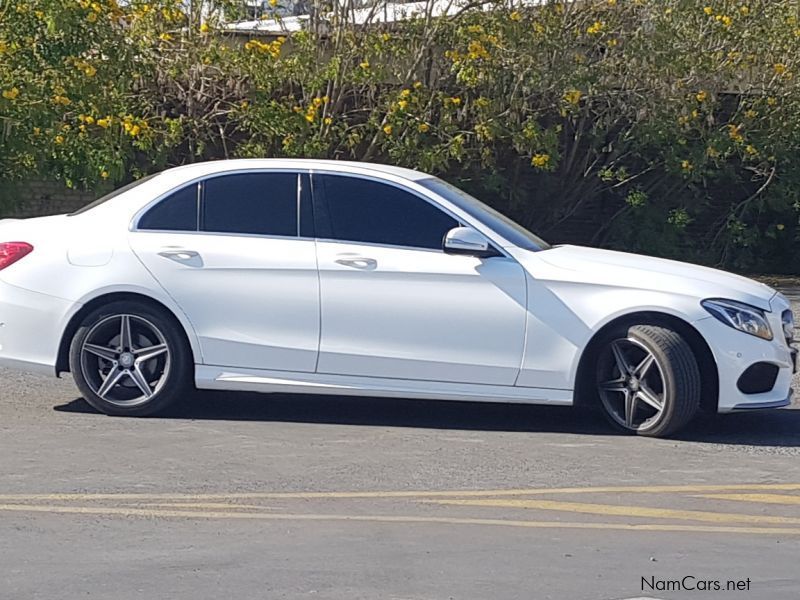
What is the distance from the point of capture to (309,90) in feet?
53.3

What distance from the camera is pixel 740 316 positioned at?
313 inches

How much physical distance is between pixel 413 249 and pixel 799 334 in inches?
242

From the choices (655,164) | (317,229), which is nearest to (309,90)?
(655,164)

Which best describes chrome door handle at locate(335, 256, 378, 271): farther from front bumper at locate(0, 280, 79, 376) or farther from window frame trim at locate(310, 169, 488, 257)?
front bumper at locate(0, 280, 79, 376)

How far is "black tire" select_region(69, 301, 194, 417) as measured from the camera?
8.32 metres

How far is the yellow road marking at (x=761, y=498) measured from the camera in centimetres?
671

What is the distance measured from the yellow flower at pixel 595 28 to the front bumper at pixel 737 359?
9.33 meters

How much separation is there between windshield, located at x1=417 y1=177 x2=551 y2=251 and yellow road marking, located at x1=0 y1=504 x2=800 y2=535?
2.50 meters

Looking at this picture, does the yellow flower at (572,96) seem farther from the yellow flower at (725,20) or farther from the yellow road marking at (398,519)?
the yellow road marking at (398,519)

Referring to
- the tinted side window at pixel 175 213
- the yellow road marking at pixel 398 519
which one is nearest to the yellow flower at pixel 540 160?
the tinted side window at pixel 175 213

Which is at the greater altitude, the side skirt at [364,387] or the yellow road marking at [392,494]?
the side skirt at [364,387]

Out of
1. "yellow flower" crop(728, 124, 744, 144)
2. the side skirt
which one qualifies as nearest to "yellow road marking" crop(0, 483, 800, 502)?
the side skirt

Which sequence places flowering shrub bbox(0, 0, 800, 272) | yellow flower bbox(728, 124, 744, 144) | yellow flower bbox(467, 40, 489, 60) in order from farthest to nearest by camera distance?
yellow flower bbox(728, 124, 744, 144), yellow flower bbox(467, 40, 489, 60), flowering shrub bbox(0, 0, 800, 272)

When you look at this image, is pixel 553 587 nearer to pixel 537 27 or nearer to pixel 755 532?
pixel 755 532
